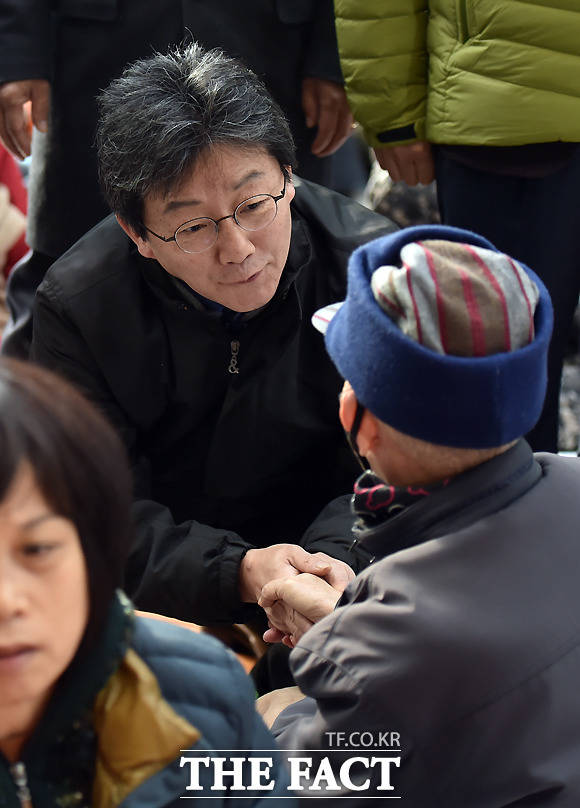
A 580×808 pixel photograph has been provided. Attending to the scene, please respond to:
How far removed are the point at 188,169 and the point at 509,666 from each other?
46.2 inches

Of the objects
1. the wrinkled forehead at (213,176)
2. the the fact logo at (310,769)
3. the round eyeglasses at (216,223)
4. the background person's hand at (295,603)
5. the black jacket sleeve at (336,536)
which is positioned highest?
the wrinkled forehead at (213,176)

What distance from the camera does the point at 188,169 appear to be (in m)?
2.10

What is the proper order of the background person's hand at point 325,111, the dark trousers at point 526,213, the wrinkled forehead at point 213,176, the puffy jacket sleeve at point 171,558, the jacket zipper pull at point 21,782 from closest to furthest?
1. the jacket zipper pull at point 21,782
2. the wrinkled forehead at point 213,176
3. the puffy jacket sleeve at point 171,558
4. the dark trousers at point 526,213
5. the background person's hand at point 325,111

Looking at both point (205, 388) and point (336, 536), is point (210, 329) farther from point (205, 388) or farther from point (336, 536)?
point (336, 536)

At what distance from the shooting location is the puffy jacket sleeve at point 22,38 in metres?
2.61

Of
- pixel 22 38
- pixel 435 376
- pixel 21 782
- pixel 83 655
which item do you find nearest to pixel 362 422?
pixel 435 376

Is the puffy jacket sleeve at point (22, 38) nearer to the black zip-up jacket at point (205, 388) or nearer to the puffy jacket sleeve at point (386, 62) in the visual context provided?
the black zip-up jacket at point (205, 388)

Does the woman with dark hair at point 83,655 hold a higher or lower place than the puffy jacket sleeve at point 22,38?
lower

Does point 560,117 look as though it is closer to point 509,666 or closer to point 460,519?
point 460,519

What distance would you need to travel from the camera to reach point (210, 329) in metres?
2.37

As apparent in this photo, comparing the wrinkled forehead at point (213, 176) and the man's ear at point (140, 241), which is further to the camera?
the man's ear at point (140, 241)

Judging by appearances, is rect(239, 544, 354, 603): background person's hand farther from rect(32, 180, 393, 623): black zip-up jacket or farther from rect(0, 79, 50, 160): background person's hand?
rect(0, 79, 50, 160): background person's hand

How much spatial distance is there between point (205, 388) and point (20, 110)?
928 mm

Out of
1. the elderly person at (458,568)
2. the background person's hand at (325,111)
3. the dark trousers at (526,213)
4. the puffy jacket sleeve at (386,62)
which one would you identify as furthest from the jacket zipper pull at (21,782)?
the background person's hand at (325,111)
